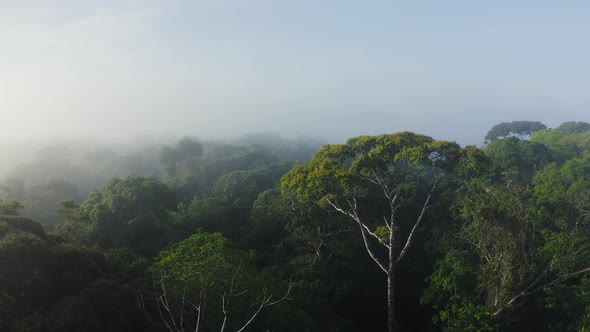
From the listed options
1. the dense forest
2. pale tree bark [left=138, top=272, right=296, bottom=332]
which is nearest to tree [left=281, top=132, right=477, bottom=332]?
the dense forest

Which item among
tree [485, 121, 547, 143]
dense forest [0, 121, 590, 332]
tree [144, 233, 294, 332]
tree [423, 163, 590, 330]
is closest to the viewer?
dense forest [0, 121, 590, 332]

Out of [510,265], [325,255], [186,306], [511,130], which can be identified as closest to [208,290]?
[186,306]

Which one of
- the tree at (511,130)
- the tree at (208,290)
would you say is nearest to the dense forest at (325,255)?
the tree at (208,290)

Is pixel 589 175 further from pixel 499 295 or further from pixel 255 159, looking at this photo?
pixel 255 159

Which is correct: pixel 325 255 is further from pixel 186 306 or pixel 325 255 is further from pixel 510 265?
pixel 510 265

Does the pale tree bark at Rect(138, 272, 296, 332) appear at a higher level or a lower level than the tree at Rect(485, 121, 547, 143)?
lower

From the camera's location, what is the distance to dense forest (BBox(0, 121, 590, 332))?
10.7 m

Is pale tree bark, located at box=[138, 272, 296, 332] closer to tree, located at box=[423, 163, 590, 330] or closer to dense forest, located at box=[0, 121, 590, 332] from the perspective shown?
dense forest, located at box=[0, 121, 590, 332]

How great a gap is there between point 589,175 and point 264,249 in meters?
23.1

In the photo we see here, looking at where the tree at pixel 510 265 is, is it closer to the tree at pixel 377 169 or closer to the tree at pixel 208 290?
the tree at pixel 377 169

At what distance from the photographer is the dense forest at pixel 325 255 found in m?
10.7

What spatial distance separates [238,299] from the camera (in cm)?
1173

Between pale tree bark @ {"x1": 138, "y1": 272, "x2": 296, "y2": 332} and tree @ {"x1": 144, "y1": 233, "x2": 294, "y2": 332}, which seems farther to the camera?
tree @ {"x1": 144, "y1": 233, "x2": 294, "y2": 332}

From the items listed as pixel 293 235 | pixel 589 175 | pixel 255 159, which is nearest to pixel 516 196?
pixel 293 235
